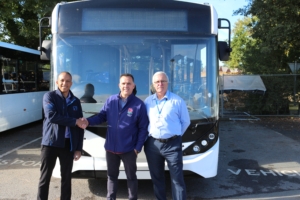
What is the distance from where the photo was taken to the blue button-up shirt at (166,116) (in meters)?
3.43

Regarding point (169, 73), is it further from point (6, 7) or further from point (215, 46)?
point (6, 7)

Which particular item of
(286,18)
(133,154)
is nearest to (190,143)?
(133,154)

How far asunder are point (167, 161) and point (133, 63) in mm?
1547

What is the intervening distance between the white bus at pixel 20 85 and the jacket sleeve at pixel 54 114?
6527 mm

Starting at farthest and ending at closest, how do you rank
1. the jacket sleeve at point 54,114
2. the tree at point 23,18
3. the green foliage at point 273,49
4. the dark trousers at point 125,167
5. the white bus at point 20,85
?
the tree at point 23,18
the green foliage at point 273,49
the white bus at point 20,85
the dark trousers at point 125,167
the jacket sleeve at point 54,114

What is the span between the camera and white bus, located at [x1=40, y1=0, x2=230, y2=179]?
4.26 metres

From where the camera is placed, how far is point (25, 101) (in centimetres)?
1042

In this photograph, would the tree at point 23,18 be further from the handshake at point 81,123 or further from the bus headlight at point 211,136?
the bus headlight at point 211,136

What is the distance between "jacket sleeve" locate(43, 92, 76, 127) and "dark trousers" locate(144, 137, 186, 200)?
0.96 metres

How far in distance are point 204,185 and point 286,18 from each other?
1054cm

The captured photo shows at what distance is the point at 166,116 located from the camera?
135 inches

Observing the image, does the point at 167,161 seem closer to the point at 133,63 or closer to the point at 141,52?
the point at 133,63

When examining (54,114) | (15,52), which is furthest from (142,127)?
(15,52)

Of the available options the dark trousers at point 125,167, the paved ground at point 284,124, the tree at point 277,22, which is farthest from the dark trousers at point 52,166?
the tree at point 277,22
